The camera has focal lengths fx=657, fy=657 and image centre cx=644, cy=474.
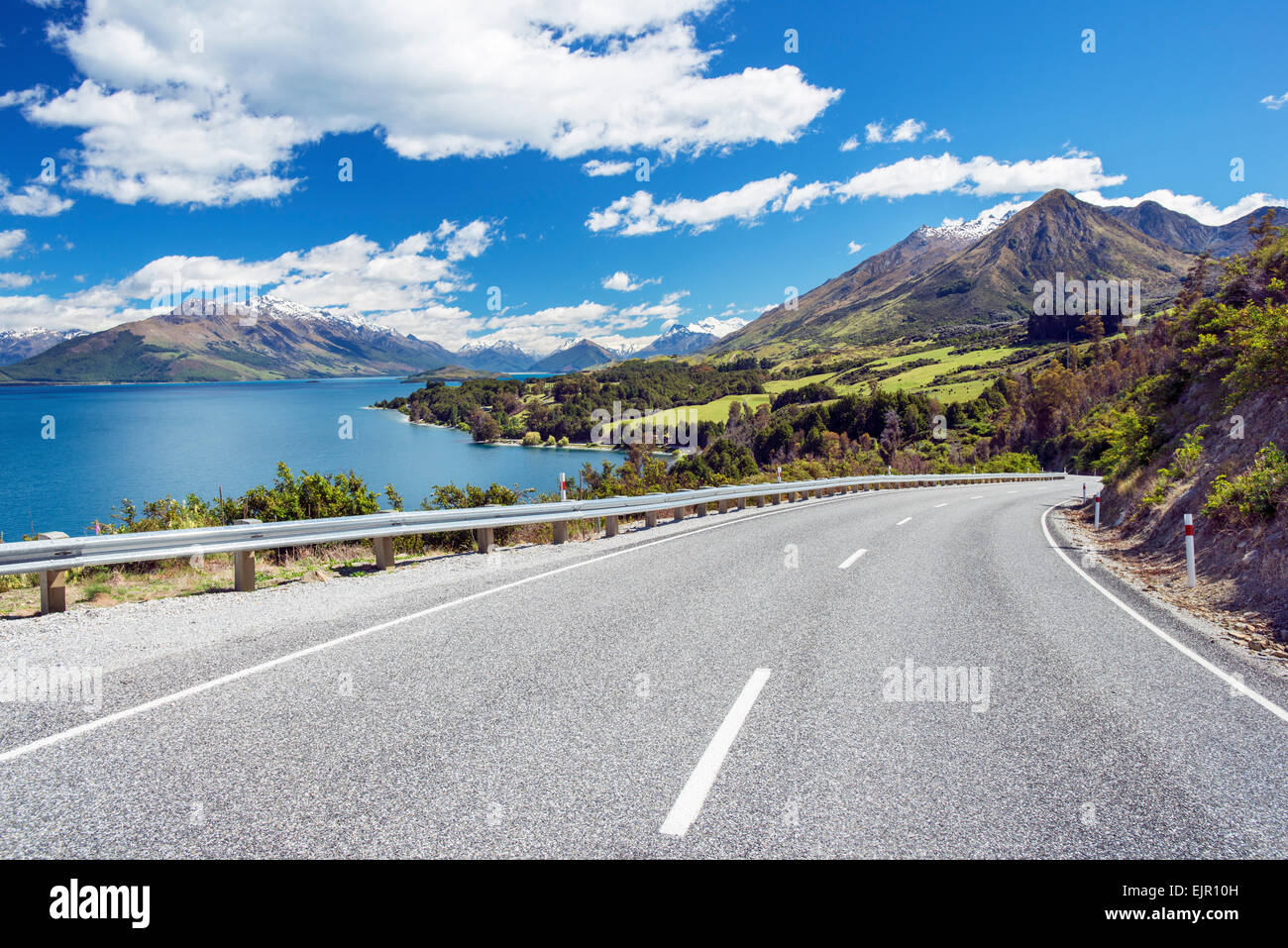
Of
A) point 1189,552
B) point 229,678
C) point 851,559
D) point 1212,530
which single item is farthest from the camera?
point 851,559

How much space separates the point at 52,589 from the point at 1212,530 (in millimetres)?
15477

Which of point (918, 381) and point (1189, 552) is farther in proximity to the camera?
point (918, 381)

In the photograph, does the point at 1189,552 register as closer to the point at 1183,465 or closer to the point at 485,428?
the point at 1183,465

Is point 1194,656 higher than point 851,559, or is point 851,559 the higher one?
point 851,559

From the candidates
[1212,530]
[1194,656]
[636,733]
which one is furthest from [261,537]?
[1212,530]

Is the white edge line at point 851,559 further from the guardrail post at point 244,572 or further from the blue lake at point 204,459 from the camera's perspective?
the blue lake at point 204,459

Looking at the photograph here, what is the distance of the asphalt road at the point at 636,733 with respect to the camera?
3037mm

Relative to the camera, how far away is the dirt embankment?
7870mm

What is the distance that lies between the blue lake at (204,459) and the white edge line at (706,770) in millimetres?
26266

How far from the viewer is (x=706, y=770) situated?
3.59m

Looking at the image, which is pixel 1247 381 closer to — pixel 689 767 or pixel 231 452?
pixel 689 767

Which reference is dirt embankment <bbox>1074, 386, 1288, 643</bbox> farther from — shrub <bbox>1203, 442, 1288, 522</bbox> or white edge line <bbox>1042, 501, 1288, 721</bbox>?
white edge line <bbox>1042, 501, 1288, 721</bbox>

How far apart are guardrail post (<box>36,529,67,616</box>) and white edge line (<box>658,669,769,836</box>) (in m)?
7.23

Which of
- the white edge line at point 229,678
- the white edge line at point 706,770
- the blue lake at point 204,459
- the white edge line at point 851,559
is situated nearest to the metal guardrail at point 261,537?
the white edge line at point 229,678
